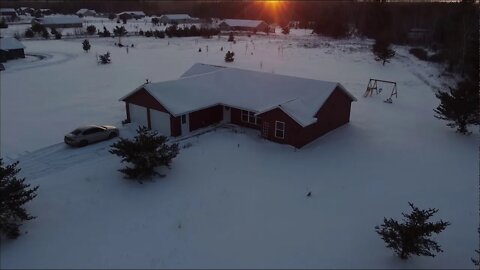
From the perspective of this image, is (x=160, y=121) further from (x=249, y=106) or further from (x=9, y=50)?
(x=9, y=50)

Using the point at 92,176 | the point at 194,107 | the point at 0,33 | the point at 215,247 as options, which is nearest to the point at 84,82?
the point at 194,107

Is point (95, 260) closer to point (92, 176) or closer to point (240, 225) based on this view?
point (240, 225)

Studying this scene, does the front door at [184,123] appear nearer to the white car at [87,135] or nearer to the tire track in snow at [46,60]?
the white car at [87,135]

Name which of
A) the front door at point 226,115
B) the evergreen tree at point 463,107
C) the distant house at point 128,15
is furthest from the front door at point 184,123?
the distant house at point 128,15

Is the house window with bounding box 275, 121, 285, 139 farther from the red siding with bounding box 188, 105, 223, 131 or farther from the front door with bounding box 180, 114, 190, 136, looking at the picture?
the front door with bounding box 180, 114, 190, 136

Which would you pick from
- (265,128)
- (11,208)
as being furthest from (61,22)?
(11,208)

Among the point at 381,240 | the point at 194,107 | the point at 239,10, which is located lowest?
the point at 381,240
